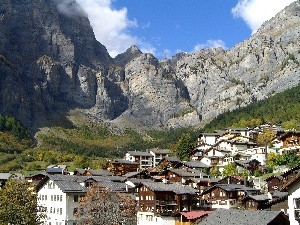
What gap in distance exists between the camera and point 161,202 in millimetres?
82188

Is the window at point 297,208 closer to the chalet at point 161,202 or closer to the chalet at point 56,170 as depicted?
the chalet at point 161,202

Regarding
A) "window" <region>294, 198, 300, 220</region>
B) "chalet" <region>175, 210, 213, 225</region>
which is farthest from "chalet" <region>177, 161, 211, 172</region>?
"window" <region>294, 198, 300, 220</region>

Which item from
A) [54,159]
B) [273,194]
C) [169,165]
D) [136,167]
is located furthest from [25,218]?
[54,159]

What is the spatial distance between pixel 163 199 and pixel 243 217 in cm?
3890

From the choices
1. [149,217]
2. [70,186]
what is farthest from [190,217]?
[70,186]

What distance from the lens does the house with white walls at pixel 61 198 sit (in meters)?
82.0

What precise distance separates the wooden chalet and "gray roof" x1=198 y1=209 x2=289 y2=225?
33.2 metres

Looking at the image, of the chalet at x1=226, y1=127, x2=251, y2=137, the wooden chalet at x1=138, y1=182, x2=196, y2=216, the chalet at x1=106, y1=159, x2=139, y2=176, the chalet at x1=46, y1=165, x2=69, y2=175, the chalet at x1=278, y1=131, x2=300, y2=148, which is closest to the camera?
the wooden chalet at x1=138, y1=182, x2=196, y2=216

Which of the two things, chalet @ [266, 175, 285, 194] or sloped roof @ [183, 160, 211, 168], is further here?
sloped roof @ [183, 160, 211, 168]

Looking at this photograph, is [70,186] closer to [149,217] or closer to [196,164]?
→ [149,217]

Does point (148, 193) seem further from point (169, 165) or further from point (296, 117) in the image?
point (296, 117)

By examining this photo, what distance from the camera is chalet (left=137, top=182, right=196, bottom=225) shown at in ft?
269

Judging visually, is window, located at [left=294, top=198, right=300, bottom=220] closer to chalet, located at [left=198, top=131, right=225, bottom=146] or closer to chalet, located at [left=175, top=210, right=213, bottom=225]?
chalet, located at [left=175, top=210, right=213, bottom=225]

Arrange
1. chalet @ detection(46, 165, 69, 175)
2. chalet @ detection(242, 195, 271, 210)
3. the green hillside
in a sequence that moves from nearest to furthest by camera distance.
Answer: chalet @ detection(242, 195, 271, 210), chalet @ detection(46, 165, 69, 175), the green hillside
